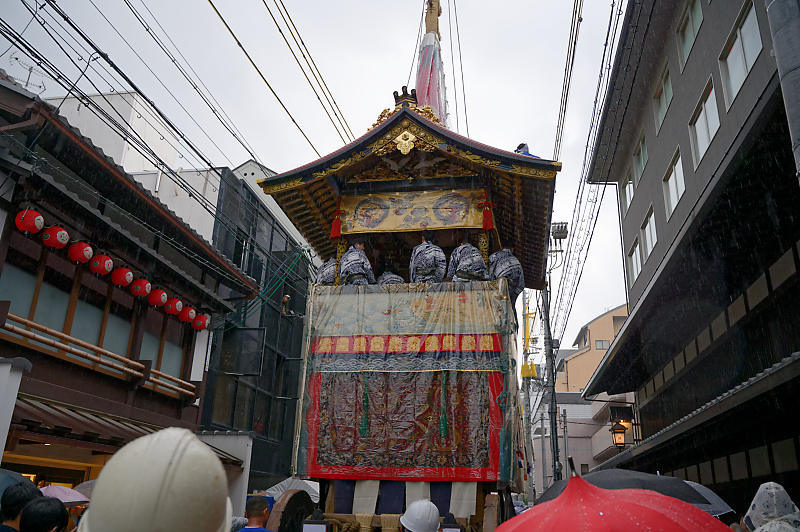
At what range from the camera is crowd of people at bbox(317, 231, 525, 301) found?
387 inches

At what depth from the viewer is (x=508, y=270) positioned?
32.1 feet

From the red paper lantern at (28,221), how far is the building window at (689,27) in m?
14.3

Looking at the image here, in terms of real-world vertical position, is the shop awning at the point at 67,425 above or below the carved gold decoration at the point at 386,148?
below

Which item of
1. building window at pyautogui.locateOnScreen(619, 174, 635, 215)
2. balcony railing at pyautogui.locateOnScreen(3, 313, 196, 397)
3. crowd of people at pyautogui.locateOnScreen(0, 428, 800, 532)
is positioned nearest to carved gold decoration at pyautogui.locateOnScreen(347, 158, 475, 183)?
balcony railing at pyautogui.locateOnScreen(3, 313, 196, 397)

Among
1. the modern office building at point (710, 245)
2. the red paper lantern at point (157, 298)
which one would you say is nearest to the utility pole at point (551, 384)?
the modern office building at point (710, 245)

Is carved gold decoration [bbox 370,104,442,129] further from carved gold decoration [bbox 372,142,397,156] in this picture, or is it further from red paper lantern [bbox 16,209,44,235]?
red paper lantern [bbox 16,209,44,235]

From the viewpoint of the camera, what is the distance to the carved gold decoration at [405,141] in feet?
33.3

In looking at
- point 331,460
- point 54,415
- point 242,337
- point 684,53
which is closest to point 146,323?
point 54,415

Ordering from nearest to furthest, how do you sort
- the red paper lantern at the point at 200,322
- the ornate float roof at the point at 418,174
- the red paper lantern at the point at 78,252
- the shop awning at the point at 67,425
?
the shop awning at the point at 67,425, the ornate float roof at the point at 418,174, the red paper lantern at the point at 78,252, the red paper lantern at the point at 200,322

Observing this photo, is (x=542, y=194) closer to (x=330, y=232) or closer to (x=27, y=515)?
(x=330, y=232)

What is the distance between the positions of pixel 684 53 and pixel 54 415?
15.7 m

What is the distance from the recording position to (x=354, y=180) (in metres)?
10.9

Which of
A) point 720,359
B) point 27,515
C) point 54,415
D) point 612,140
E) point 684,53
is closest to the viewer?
point 27,515

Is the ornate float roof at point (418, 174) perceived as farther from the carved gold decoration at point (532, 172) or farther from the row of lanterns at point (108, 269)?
the row of lanterns at point (108, 269)
